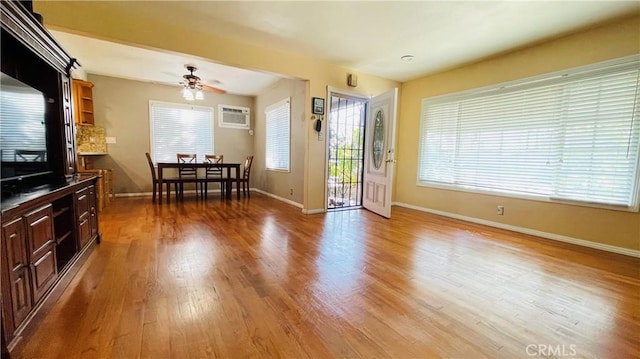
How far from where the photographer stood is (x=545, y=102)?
3.31m

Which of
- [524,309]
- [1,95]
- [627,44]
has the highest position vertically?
[627,44]

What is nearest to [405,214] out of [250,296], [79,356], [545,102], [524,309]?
[545,102]

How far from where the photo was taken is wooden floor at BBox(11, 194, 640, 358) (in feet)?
4.37

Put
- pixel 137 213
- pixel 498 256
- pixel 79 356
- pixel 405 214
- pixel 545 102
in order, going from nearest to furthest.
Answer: pixel 79 356 < pixel 498 256 < pixel 545 102 < pixel 137 213 < pixel 405 214

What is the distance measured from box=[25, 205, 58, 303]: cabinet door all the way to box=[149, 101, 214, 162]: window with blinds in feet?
15.5

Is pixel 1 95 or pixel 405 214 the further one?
pixel 405 214

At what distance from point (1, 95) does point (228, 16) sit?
2.04m

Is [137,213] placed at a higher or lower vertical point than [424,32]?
lower

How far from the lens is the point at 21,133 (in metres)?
1.83

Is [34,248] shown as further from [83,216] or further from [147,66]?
[147,66]

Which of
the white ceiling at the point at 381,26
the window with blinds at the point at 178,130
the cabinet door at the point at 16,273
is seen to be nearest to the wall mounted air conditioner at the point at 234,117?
the window with blinds at the point at 178,130

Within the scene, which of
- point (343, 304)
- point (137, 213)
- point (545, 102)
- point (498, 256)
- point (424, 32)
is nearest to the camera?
point (343, 304)

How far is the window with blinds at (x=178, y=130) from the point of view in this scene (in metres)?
5.84

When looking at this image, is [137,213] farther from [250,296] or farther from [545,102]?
[545,102]
